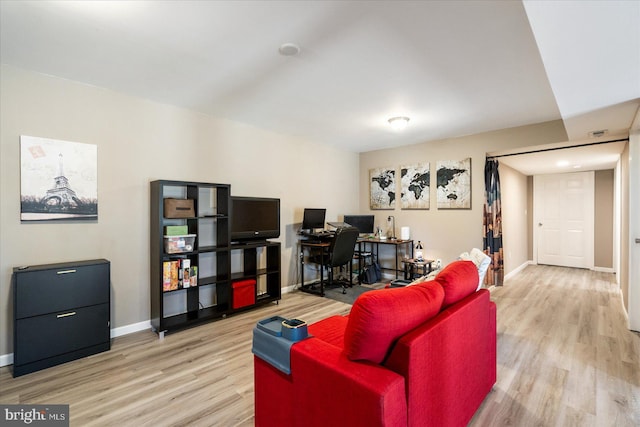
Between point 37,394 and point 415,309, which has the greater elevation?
point 415,309

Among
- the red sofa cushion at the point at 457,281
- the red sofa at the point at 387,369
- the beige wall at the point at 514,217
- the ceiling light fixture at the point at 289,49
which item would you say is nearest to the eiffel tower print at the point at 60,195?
the ceiling light fixture at the point at 289,49

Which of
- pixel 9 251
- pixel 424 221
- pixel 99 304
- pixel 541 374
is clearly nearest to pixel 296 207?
pixel 424 221

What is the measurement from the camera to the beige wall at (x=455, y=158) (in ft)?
13.5

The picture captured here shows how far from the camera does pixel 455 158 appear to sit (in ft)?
15.8

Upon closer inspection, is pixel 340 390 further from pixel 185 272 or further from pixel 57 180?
pixel 57 180

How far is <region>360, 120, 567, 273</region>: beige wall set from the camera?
411 cm

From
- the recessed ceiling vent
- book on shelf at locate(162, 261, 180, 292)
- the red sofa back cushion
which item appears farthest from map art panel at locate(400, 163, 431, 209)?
the red sofa back cushion

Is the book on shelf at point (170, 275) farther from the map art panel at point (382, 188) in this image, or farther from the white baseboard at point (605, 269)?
the white baseboard at point (605, 269)

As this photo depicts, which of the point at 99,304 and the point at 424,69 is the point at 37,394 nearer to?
the point at 99,304

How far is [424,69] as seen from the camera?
8.33ft

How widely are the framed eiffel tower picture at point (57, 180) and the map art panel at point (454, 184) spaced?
4686 mm

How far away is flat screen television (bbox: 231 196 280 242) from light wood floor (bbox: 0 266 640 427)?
3.43 ft

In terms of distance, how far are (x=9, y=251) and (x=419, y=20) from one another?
363 cm

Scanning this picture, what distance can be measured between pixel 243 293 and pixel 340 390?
272cm
